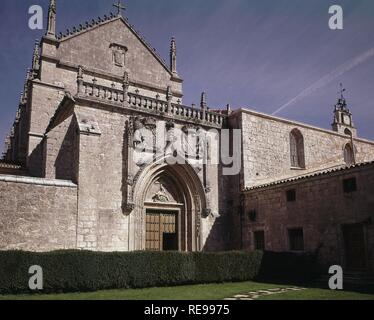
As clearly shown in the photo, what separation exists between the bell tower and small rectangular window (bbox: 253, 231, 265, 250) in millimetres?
13772

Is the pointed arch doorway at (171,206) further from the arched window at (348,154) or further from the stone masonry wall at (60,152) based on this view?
the arched window at (348,154)

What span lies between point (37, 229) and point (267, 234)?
9.92 meters

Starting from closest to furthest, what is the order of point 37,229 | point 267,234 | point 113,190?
point 37,229, point 113,190, point 267,234

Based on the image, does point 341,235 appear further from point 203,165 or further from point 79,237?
point 79,237

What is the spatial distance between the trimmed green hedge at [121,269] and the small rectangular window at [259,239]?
301 cm

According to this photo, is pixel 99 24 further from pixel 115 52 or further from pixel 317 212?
pixel 317 212

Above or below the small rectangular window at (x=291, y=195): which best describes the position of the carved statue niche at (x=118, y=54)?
above

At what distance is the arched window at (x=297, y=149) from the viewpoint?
21.6 metres

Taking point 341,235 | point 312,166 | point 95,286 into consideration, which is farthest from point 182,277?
point 312,166

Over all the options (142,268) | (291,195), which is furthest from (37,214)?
(291,195)

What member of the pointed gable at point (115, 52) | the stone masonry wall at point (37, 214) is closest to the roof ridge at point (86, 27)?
the pointed gable at point (115, 52)

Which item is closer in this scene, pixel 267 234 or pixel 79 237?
pixel 79 237

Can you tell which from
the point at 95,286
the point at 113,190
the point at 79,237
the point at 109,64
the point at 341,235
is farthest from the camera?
the point at 109,64

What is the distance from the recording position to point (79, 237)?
13.2 metres
